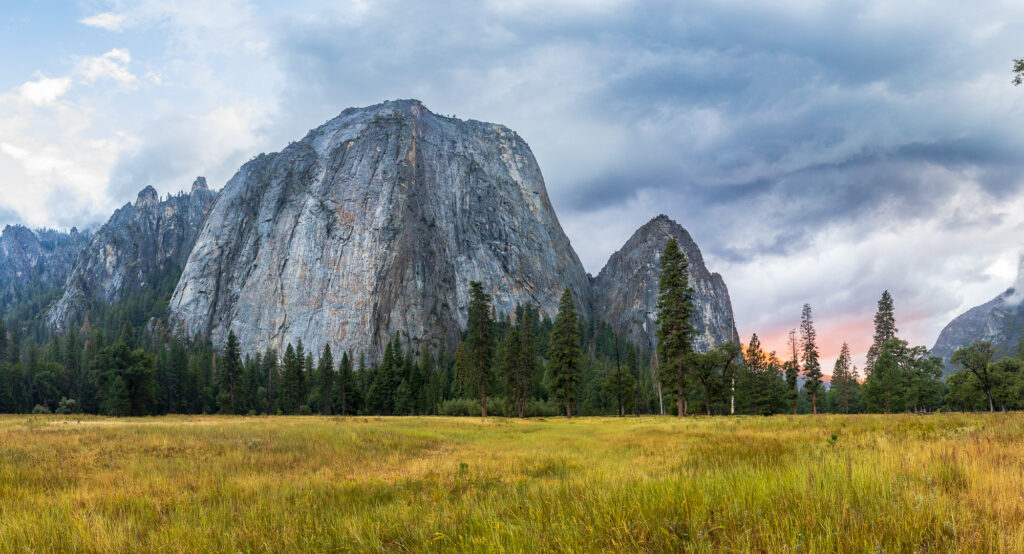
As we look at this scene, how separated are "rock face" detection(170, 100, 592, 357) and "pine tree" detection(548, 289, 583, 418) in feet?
304

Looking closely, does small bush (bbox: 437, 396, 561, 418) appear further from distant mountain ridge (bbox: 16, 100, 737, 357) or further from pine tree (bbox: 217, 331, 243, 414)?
distant mountain ridge (bbox: 16, 100, 737, 357)

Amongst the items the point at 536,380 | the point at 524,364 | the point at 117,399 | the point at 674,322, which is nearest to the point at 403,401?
the point at 536,380

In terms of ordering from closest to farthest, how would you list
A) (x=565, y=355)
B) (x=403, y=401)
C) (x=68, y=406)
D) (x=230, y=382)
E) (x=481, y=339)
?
(x=565, y=355), (x=481, y=339), (x=68, y=406), (x=403, y=401), (x=230, y=382)

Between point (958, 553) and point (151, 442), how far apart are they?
20.6 meters

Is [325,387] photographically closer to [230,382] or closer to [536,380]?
[230,382]

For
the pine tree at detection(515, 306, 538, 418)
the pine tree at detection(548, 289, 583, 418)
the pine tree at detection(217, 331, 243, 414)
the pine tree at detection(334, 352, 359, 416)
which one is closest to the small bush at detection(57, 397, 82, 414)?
the pine tree at detection(217, 331, 243, 414)

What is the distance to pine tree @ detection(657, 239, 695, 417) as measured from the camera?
4028 centimetres

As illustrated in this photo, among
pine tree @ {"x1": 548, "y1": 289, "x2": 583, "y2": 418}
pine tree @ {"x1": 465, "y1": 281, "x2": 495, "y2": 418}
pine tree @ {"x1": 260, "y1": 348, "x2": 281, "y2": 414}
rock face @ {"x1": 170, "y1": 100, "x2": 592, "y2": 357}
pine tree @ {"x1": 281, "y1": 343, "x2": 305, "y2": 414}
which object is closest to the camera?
pine tree @ {"x1": 548, "y1": 289, "x2": 583, "y2": 418}

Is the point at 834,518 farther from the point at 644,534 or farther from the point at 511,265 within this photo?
the point at 511,265

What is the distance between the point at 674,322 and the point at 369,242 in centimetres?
12376

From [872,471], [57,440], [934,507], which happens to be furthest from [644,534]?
[57,440]

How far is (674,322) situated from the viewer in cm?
4047

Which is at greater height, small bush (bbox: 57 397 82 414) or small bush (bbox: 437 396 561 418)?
small bush (bbox: 57 397 82 414)

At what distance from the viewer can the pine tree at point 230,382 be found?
268 ft
